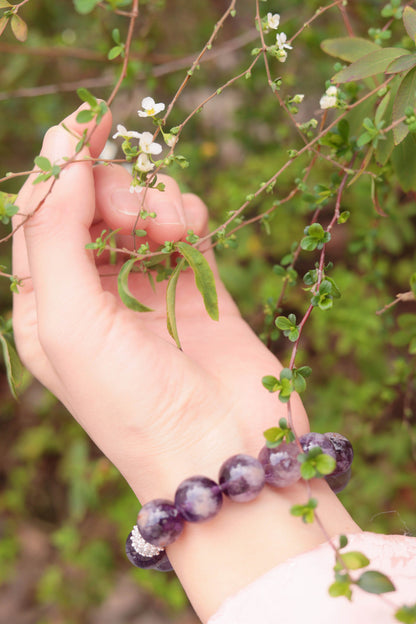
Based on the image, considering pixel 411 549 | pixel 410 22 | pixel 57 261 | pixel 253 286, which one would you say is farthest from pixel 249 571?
pixel 253 286

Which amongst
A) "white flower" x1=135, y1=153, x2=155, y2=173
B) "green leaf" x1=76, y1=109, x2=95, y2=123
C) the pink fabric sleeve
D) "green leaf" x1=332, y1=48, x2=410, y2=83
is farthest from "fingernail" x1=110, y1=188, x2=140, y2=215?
the pink fabric sleeve

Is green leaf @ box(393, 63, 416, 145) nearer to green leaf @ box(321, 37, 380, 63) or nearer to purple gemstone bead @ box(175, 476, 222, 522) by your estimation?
green leaf @ box(321, 37, 380, 63)

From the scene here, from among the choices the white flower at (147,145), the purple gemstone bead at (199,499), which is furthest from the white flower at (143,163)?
the purple gemstone bead at (199,499)

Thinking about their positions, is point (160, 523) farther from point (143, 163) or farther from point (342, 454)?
point (143, 163)

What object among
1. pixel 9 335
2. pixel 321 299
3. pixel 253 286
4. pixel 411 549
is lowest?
pixel 411 549

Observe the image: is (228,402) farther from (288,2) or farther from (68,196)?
(288,2)

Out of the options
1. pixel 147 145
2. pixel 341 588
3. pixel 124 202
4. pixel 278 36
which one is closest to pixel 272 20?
pixel 278 36

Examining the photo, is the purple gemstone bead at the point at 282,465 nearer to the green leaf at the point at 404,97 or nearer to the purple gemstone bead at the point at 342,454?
the purple gemstone bead at the point at 342,454
